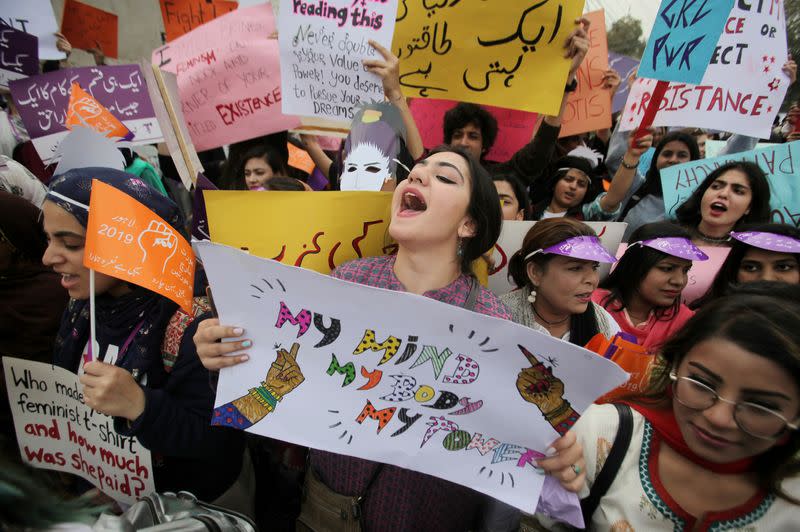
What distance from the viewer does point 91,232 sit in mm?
1120

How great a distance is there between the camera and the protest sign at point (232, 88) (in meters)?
2.91

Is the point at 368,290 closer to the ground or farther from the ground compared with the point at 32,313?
farther from the ground

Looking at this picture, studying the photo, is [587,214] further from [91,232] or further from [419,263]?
[91,232]

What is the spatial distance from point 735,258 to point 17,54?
5.23m

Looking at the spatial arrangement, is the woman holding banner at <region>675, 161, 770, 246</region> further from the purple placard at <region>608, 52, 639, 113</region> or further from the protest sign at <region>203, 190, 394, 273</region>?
the purple placard at <region>608, 52, 639, 113</region>

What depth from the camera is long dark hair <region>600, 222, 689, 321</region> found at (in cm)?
217

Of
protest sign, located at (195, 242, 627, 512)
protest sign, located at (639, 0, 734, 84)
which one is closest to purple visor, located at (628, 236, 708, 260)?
protest sign, located at (639, 0, 734, 84)

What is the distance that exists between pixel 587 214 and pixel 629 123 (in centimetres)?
72

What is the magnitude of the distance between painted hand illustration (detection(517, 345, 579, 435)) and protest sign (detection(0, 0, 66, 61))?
182 inches

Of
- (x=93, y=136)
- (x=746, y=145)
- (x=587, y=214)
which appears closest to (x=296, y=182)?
(x=93, y=136)

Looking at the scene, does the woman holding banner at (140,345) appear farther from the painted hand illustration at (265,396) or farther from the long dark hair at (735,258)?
the long dark hair at (735,258)

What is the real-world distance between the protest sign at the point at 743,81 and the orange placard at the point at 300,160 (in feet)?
9.44

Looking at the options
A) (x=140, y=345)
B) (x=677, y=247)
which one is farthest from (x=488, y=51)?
(x=140, y=345)

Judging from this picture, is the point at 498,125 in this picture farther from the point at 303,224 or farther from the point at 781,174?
the point at 303,224
